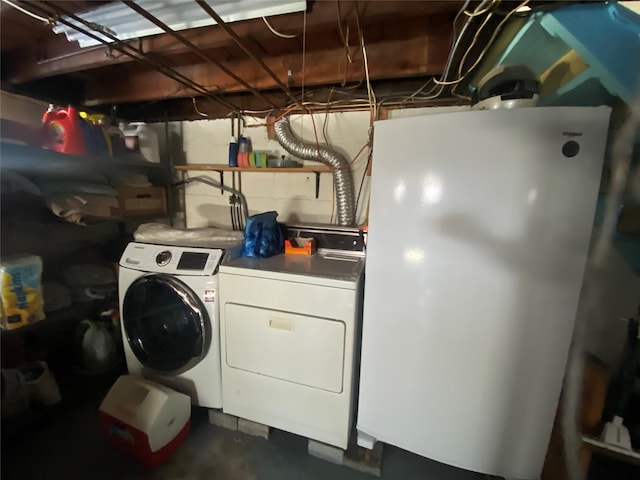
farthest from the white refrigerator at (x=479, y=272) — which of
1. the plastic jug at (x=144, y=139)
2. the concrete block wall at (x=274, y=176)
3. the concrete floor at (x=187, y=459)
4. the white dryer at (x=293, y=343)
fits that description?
the plastic jug at (x=144, y=139)

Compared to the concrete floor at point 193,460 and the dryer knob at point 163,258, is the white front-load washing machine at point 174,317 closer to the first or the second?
the dryer knob at point 163,258

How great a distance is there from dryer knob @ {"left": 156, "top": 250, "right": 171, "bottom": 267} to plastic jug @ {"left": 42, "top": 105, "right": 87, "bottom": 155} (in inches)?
30.2

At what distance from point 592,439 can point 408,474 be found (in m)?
0.75

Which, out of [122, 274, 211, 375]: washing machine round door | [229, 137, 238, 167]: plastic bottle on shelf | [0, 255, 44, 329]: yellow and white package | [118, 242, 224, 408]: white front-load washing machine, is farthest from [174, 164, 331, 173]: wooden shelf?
[0, 255, 44, 329]: yellow and white package

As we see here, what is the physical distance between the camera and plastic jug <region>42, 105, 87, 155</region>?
1425 millimetres

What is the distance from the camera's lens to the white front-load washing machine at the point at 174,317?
4.42 ft

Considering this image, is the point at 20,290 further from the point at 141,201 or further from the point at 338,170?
the point at 338,170

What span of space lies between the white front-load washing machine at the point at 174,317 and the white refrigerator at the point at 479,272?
79 cm

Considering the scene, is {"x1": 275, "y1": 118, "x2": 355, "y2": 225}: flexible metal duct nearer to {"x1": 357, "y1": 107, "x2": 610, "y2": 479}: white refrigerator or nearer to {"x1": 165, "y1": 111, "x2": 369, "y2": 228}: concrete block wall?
{"x1": 165, "y1": 111, "x2": 369, "y2": 228}: concrete block wall

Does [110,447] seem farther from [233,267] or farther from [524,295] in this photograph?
[524,295]

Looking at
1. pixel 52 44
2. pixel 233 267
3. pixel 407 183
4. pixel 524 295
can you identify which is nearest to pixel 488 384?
pixel 524 295

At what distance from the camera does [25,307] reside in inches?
51.9

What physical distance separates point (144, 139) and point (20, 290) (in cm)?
126

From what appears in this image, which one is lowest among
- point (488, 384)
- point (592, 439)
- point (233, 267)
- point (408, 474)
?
point (408, 474)
